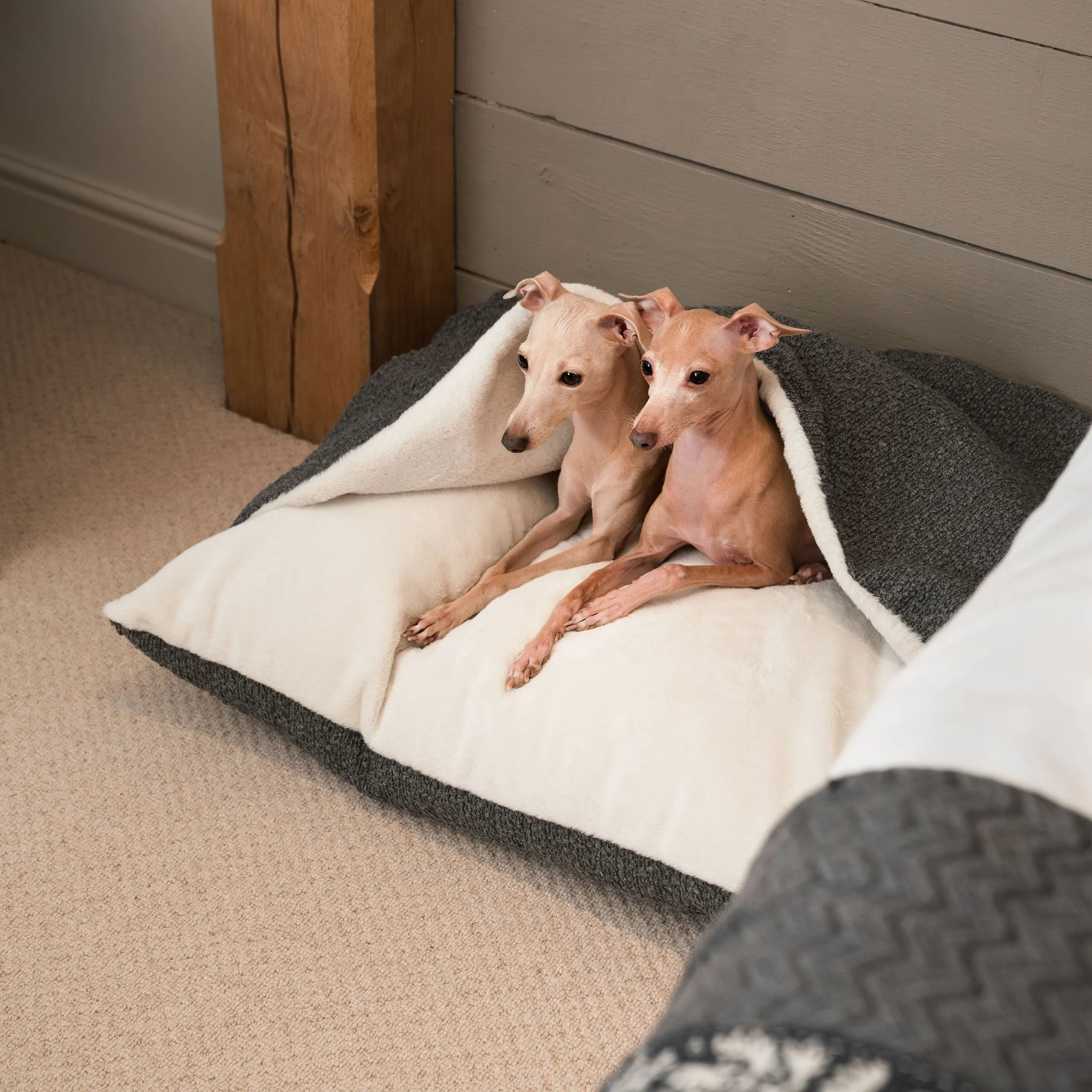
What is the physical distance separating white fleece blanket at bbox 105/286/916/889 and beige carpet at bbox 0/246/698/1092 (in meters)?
0.12

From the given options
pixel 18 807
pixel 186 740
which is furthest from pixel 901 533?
pixel 18 807

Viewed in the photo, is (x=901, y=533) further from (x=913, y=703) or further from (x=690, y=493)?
(x=913, y=703)

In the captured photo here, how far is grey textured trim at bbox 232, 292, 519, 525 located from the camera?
4.68 ft

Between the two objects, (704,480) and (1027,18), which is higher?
(1027,18)

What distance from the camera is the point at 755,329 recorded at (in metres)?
1.15

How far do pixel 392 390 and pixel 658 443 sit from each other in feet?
1.67

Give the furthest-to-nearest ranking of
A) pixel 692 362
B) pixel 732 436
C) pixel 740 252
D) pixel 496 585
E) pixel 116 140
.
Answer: pixel 116 140 → pixel 740 252 → pixel 496 585 → pixel 732 436 → pixel 692 362

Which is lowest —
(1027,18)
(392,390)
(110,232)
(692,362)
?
(110,232)

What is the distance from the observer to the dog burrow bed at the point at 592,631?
1118 mm

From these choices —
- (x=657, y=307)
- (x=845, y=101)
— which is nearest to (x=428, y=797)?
(x=657, y=307)

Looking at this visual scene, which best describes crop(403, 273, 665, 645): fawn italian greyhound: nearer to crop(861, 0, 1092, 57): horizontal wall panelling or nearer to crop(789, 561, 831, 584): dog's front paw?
crop(789, 561, 831, 584): dog's front paw

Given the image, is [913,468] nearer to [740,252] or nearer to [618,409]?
[618,409]

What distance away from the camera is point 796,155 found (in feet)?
4.97

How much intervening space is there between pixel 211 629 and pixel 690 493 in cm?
53
